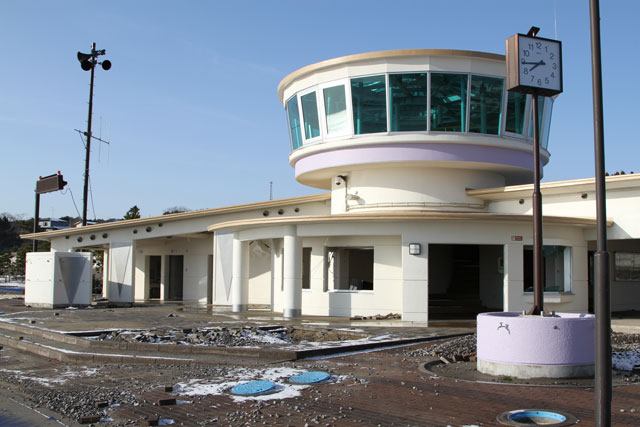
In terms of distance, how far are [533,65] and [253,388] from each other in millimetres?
6938

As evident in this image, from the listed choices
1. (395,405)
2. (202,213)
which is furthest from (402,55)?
(395,405)

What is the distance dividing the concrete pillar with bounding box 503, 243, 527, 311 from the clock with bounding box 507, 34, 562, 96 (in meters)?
8.92

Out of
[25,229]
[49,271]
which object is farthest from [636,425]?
[25,229]

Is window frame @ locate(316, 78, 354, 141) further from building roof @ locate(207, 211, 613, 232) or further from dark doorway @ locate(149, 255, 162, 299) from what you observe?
dark doorway @ locate(149, 255, 162, 299)

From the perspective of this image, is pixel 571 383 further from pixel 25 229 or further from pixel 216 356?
pixel 25 229

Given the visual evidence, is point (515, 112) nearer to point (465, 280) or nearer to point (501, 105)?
point (501, 105)

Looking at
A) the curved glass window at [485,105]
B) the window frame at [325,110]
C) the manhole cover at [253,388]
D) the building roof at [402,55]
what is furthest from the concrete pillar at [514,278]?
the manhole cover at [253,388]

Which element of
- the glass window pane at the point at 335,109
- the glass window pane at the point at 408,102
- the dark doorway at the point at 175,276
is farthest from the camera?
the dark doorway at the point at 175,276

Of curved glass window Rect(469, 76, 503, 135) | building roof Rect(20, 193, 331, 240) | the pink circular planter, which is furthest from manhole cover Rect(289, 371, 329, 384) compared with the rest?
building roof Rect(20, 193, 331, 240)

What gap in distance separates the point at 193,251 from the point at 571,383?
83.5 ft

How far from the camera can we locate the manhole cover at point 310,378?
9.34m

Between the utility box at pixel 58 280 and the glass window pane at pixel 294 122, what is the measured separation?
433 inches

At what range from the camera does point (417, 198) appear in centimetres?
2150

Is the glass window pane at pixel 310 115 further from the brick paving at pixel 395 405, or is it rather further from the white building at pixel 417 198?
the brick paving at pixel 395 405
